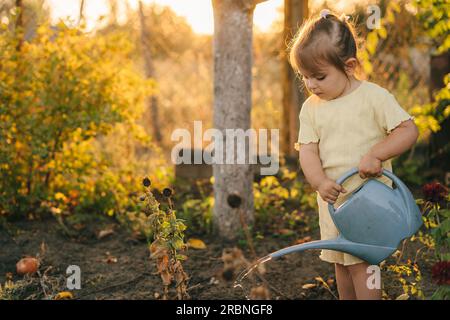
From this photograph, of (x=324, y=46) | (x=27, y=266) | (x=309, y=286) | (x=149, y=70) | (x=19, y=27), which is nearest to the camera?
(x=324, y=46)

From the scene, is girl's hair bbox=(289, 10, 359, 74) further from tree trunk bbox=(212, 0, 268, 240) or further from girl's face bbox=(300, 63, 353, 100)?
tree trunk bbox=(212, 0, 268, 240)

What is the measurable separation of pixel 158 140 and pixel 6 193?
13.0 feet

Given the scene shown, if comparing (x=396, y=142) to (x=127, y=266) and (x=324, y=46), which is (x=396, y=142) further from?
(x=127, y=266)

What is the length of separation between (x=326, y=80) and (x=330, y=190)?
40 cm

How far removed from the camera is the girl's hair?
2.11m

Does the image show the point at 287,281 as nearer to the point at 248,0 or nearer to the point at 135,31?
the point at 248,0

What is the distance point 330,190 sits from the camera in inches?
83.2

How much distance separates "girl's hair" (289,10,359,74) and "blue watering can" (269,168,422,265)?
41cm

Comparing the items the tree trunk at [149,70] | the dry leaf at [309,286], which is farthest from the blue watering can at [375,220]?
the tree trunk at [149,70]

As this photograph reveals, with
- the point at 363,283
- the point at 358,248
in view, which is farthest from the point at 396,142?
the point at 363,283

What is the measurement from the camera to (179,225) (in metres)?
2.41

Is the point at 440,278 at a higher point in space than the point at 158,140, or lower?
lower

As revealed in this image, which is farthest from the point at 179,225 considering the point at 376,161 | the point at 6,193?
the point at 6,193

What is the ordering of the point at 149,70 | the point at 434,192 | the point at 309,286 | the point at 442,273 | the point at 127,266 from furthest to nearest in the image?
the point at 149,70
the point at 127,266
the point at 309,286
the point at 434,192
the point at 442,273
